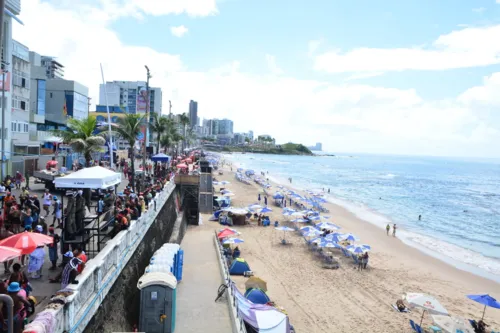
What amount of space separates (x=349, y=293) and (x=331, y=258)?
499 centimetres

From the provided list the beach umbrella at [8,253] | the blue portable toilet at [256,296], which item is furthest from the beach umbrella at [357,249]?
the beach umbrella at [8,253]

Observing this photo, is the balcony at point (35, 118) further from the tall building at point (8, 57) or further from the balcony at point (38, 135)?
the tall building at point (8, 57)

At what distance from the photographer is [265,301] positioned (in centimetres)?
1499

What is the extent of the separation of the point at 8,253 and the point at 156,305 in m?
3.72

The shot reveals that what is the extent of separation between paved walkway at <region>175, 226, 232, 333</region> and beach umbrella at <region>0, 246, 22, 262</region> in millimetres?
4510

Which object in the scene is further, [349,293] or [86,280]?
[349,293]

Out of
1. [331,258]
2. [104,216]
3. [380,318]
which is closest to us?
[104,216]

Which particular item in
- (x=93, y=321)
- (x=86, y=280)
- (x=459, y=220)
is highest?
(x=86, y=280)

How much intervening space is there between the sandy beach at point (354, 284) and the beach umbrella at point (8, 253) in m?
11.0

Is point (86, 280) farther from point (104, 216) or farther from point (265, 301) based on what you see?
point (265, 301)

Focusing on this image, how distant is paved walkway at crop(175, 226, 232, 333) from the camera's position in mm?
10352

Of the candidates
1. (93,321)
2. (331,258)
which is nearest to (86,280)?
(93,321)

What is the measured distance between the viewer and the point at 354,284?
20562 mm

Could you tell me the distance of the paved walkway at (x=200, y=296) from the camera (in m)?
10.4
